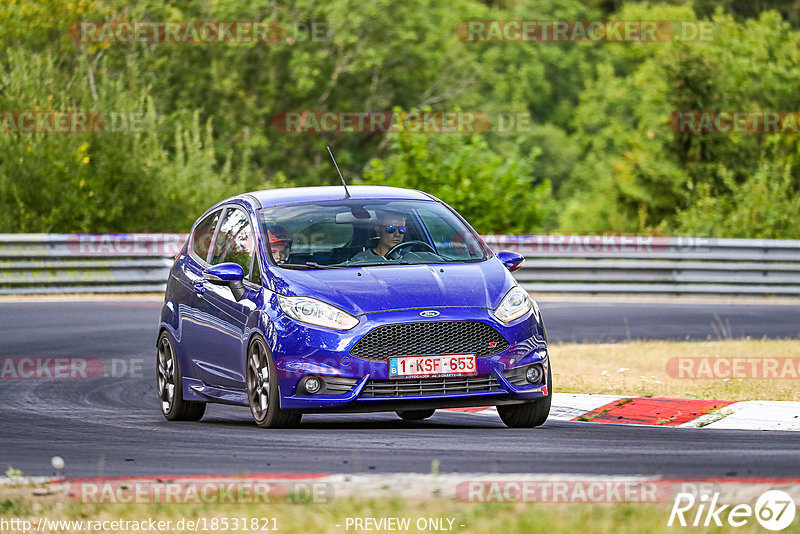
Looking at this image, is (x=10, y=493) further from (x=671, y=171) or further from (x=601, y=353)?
(x=671, y=171)

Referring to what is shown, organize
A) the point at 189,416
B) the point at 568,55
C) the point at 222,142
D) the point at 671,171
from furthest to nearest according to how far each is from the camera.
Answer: the point at 568,55
the point at 222,142
the point at 671,171
the point at 189,416

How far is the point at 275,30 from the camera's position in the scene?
49.1 metres

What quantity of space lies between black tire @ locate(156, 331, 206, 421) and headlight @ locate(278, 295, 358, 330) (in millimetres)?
2057

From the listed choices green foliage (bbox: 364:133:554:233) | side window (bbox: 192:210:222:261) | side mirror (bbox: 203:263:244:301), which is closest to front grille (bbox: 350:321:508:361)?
side mirror (bbox: 203:263:244:301)

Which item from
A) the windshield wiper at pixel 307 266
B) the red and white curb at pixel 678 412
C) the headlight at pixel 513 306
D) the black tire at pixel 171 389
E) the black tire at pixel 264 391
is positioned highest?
the windshield wiper at pixel 307 266

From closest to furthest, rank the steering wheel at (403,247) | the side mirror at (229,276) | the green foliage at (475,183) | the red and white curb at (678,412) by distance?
the side mirror at (229,276) → the steering wheel at (403,247) → the red and white curb at (678,412) → the green foliage at (475,183)

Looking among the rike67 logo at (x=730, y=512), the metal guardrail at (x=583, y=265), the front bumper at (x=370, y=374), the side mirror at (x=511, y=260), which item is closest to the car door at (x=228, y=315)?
the front bumper at (x=370, y=374)

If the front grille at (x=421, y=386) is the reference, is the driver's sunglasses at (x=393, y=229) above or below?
above

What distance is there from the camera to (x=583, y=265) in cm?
2420

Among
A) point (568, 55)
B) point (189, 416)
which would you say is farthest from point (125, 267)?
point (568, 55)

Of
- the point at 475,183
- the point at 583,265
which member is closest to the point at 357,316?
the point at 583,265

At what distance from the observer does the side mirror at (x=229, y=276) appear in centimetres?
1001

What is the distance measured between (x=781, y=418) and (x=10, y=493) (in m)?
5.59

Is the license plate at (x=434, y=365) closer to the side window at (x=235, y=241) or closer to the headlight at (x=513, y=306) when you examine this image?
the headlight at (x=513, y=306)
